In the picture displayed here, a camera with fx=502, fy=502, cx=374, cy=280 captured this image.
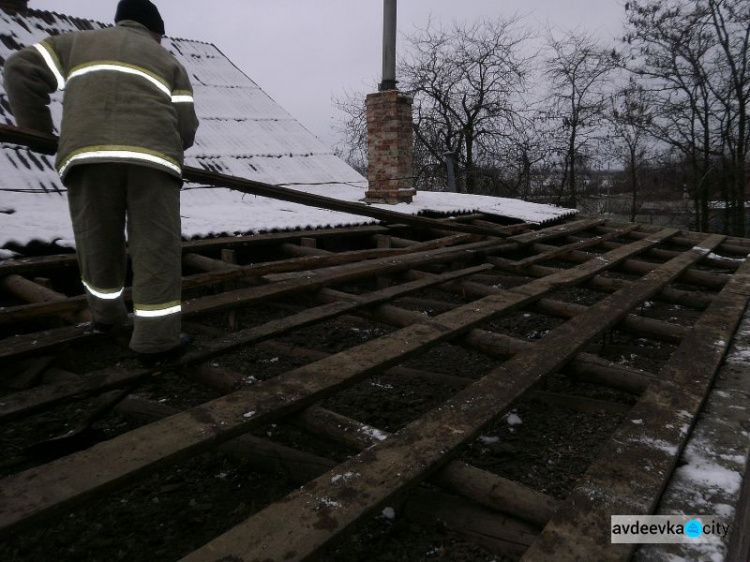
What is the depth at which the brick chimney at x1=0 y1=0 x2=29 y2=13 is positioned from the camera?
697 cm

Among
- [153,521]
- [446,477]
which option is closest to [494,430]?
[446,477]

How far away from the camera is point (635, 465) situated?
4.88 ft

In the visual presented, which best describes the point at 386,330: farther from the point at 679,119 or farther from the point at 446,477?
the point at 679,119

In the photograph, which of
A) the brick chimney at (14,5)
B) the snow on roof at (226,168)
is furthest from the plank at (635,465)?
the brick chimney at (14,5)

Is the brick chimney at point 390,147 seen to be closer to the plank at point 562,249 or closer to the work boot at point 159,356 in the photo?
the plank at point 562,249

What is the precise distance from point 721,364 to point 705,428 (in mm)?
758

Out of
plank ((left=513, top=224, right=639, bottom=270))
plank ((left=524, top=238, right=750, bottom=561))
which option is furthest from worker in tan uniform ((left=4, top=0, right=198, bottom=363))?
plank ((left=513, top=224, right=639, bottom=270))

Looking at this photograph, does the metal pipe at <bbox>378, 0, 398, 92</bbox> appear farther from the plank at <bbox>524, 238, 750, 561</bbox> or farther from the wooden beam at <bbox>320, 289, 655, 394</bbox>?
the plank at <bbox>524, 238, 750, 561</bbox>

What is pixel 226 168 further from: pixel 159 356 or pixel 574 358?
pixel 574 358

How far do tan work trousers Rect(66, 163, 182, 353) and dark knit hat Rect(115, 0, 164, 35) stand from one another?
0.69 metres

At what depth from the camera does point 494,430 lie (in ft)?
8.56

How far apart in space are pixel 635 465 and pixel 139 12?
2504 mm

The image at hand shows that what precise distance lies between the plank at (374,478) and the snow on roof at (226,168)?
2.86 metres

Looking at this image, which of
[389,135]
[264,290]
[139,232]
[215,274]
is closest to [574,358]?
[264,290]
